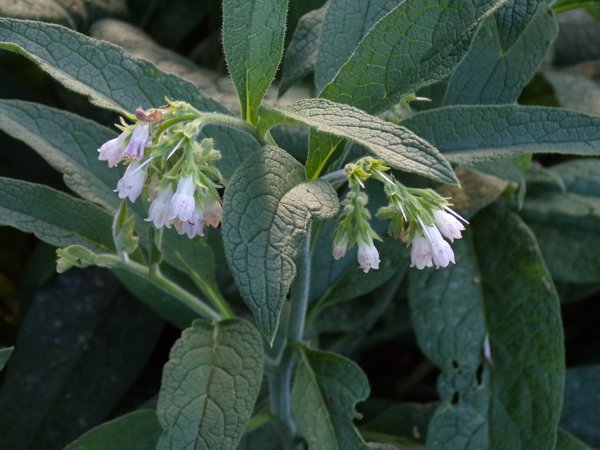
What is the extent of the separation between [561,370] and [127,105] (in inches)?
33.2

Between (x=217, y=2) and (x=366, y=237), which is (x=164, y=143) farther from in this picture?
(x=217, y=2)

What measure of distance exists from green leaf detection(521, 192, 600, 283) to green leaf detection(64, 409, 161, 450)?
850 millimetres

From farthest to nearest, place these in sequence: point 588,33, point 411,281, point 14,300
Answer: point 588,33 < point 14,300 < point 411,281

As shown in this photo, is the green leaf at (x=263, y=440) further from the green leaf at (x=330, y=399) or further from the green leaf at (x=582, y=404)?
the green leaf at (x=582, y=404)

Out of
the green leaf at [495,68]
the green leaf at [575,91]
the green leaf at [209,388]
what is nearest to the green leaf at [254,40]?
the green leaf at [209,388]

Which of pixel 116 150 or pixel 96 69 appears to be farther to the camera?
pixel 96 69

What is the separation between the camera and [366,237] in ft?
3.43

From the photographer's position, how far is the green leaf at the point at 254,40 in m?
1.07

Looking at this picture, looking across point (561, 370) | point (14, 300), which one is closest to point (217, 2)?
point (14, 300)

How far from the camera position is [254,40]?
3.51ft

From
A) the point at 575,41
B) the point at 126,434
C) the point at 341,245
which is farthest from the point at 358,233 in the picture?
the point at 575,41

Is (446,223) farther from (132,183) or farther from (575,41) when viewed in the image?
(575,41)

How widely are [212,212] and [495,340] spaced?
29.0 inches

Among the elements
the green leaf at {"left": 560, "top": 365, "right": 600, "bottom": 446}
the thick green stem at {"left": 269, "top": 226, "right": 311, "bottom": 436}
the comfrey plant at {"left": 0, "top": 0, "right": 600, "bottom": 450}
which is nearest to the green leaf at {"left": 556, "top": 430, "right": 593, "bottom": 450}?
the comfrey plant at {"left": 0, "top": 0, "right": 600, "bottom": 450}
